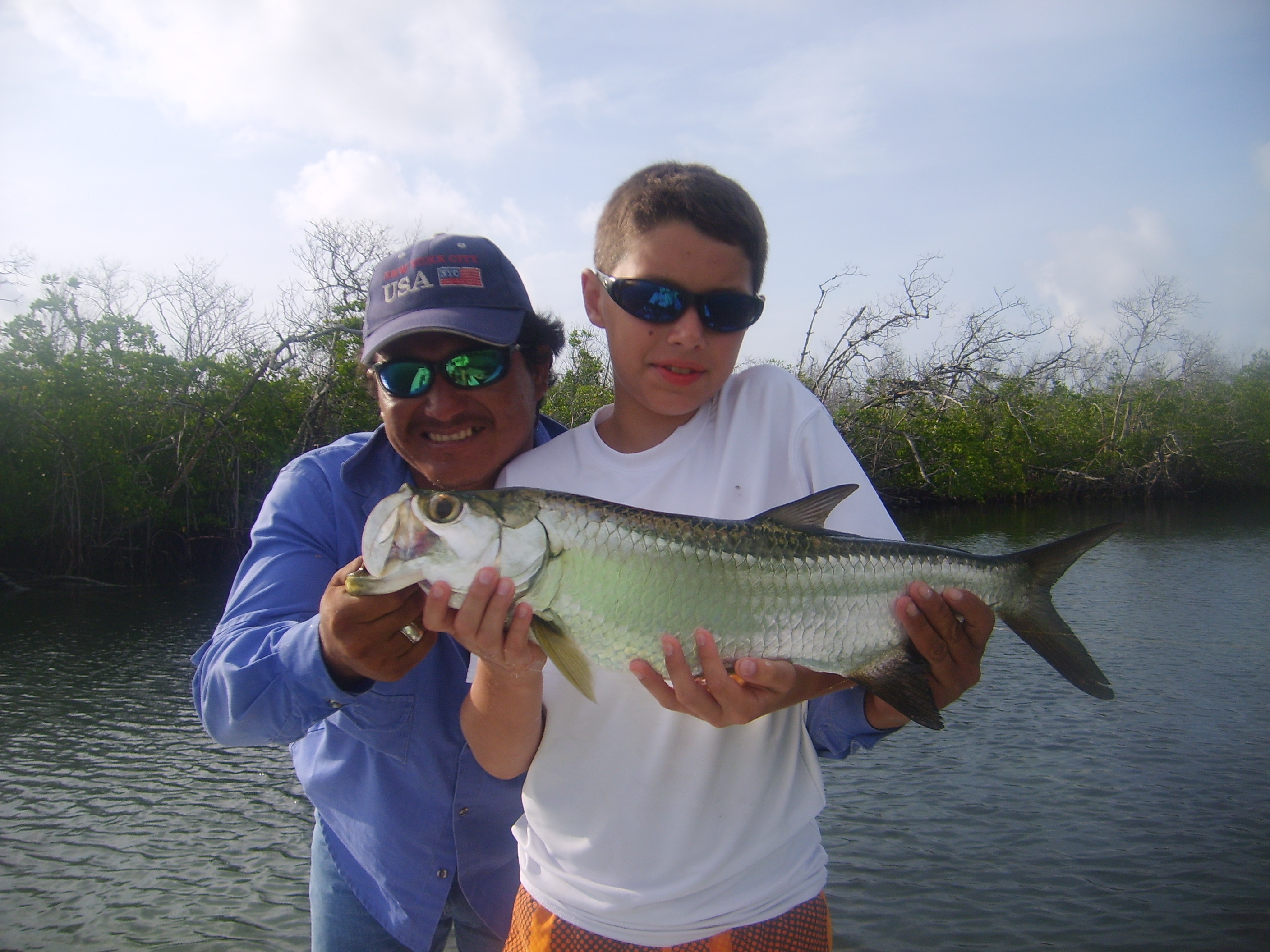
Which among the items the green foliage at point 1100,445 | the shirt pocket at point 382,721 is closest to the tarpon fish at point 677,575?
the shirt pocket at point 382,721

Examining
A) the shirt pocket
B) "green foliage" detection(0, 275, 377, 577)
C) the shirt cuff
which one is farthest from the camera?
"green foliage" detection(0, 275, 377, 577)

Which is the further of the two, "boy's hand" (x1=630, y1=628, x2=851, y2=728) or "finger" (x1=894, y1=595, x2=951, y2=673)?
"finger" (x1=894, y1=595, x2=951, y2=673)

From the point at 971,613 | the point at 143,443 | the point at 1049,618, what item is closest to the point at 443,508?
the point at 971,613

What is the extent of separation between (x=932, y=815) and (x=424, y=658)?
31.1ft

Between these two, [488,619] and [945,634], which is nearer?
[488,619]

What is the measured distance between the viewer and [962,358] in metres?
36.9

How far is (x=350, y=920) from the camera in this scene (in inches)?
121

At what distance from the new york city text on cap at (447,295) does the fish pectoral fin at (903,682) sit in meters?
1.75

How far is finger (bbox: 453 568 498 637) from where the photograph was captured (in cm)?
216

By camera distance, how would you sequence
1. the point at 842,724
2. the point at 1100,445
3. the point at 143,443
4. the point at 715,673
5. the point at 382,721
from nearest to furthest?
the point at 715,673 → the point at 842,724 → the point at 382,721 → the point at 143,443 → the point at 1100,445

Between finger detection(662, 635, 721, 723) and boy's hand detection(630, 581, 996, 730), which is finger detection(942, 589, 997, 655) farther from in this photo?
finger detection(662, 635, 721, 723)

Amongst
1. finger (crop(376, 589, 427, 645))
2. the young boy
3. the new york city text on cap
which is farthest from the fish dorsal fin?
the new york city text on cap

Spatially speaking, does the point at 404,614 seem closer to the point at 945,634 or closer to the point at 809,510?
the point at 809,510

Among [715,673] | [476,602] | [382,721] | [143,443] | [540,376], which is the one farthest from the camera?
[143,443]
